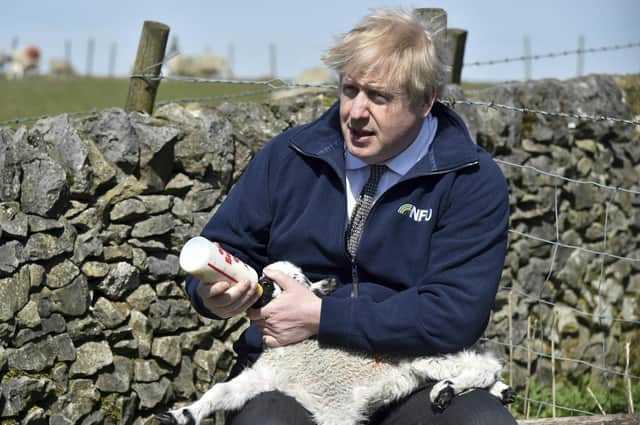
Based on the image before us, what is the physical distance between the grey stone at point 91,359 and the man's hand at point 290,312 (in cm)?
144

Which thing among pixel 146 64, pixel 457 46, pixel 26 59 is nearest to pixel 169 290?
pixel 146 64

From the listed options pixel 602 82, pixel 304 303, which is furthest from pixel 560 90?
pixel 304 303

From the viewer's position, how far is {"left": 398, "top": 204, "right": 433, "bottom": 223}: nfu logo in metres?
3.00

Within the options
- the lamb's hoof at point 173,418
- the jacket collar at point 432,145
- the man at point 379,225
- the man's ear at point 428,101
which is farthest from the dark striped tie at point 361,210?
the lamb's hoof at point 173,418

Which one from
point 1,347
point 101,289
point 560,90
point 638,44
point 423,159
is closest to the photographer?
point 423,159

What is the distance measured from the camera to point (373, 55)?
2.85 meters

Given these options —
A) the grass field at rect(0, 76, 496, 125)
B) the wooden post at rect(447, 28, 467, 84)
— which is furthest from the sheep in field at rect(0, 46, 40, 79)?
the wooden post at rect(447, 28, 467, 84)

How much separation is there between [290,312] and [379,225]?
0.44 metres

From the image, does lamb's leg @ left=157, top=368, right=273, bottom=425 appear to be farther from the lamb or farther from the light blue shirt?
the light blue shirt

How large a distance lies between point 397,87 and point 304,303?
79cm

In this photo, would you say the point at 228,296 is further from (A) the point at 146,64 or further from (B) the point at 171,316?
(A) the point at 146,64

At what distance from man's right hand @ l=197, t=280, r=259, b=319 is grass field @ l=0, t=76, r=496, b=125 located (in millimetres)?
10521

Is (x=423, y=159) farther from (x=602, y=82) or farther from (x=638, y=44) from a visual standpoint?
(x=602, y=82)

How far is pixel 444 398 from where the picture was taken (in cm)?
280
